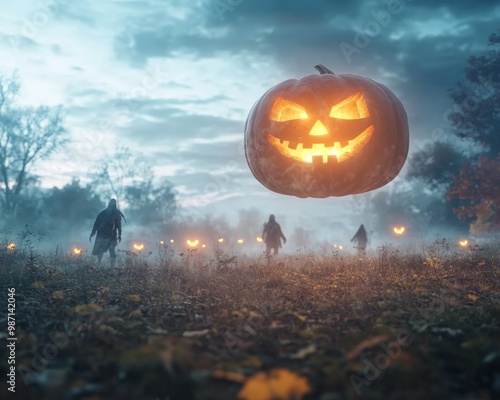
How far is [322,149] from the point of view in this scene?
5715 mm

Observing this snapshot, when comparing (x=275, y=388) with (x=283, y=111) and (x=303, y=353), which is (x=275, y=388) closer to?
(x=303, y=353)

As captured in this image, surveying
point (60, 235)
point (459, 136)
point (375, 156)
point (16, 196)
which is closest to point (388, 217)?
point (459, 136)

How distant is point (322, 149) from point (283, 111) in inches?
33.0

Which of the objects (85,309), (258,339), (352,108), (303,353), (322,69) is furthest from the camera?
(322,69)

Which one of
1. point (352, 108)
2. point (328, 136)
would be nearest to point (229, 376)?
point (328, 136)

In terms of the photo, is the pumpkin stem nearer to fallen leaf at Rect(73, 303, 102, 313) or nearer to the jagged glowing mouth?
the jagged glowing mouth

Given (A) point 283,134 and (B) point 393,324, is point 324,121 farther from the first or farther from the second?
(B) point 393,324

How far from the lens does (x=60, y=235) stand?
1411 inches

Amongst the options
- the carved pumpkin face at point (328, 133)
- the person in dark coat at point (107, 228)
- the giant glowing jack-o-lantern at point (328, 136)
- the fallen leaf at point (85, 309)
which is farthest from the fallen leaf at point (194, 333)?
the person in dark coat at point (107, 228)

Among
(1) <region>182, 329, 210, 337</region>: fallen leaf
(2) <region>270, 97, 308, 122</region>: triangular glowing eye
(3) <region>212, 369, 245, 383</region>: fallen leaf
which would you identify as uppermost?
(2) <region>270, 97, 308, 122</region>: triangular glowing eye

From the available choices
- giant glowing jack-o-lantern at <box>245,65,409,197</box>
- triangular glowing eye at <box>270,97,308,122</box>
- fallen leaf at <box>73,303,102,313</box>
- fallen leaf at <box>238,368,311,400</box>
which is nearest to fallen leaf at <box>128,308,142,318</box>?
fallen leaf at <box>73,303,102,313</box>

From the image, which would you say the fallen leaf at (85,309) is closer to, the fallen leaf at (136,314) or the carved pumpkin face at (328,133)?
the fallen leaf at (136,314)

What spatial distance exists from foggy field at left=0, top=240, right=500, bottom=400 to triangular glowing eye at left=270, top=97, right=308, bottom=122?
260cm

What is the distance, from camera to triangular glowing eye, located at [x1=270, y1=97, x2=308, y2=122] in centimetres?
584
